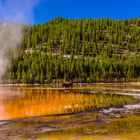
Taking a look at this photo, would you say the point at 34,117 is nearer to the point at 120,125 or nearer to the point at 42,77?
the point at 120,125

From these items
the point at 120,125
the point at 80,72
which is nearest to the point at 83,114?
the point at 120,125

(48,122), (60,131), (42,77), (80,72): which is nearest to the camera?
(60,131)

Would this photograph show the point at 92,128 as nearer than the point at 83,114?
Yes

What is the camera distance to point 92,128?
30875mm

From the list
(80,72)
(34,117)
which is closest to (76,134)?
(34,117)

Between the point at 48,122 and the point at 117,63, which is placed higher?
the point at 117,63

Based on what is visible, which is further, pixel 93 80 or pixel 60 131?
pixel 93 80

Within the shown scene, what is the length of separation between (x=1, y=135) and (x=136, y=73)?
14894 cm

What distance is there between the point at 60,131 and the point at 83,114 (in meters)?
10.6

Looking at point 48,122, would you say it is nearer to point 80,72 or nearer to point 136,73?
point 80,72

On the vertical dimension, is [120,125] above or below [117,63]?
below

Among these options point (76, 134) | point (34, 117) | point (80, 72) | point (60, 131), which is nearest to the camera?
point (76, 134)

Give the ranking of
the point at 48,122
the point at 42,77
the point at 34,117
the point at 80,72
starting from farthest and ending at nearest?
the point at 80,72 → the point at 42,77 → the point at 34,117 → the point at 48,122

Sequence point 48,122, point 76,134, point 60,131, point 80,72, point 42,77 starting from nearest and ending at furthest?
1. point 76,134
2. point 60,131
3. point 48,122
4. point 42,77
5. point 80,72
